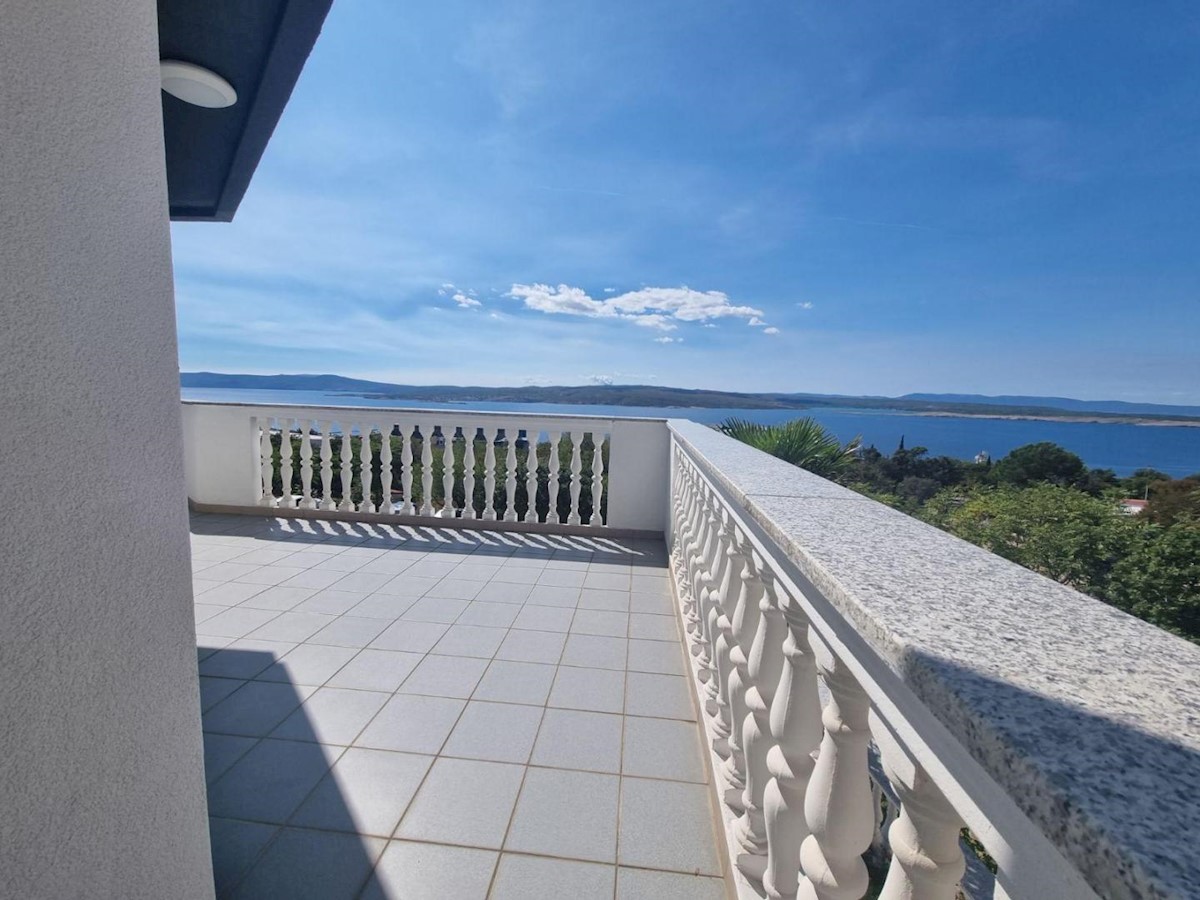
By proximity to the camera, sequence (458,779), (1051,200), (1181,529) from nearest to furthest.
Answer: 1. (458,779)
2. (1181,529)
3. (1051,200)

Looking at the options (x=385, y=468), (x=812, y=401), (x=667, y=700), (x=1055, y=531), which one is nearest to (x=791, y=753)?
(x=667, y=700)

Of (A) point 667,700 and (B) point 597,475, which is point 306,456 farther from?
(A) point 667,700

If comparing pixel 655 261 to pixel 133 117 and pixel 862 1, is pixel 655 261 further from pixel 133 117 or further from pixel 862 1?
pixel 133 117

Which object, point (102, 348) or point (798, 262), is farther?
point (798, 262)

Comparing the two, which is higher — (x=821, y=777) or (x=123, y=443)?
(x=123, y=443)

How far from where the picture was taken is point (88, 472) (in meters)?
0.85

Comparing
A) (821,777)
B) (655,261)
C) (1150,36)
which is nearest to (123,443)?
(821,777)

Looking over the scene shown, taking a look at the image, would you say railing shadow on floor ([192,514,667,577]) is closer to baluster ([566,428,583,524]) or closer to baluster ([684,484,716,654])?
baluster ([566,428,583,524])

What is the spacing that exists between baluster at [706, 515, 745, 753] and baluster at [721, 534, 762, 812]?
0.03 m

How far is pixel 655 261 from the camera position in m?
14.9

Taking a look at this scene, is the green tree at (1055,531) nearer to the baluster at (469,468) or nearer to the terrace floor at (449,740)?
the terrace floor at (449,740)

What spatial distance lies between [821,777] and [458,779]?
1.47 m

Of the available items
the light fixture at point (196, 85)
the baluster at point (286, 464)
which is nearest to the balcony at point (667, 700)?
the baluster at point (286, 464)

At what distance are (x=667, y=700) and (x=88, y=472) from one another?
2131mm
